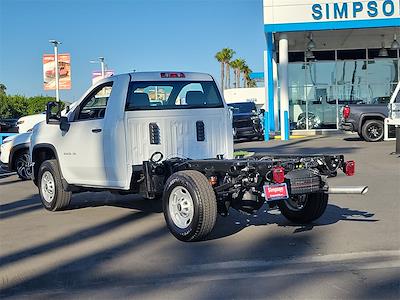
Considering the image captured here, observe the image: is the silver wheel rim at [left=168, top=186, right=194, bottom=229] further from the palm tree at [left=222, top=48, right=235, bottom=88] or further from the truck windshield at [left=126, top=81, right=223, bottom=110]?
the palm tree at [left=222, top=48, right=235, bottom=88]

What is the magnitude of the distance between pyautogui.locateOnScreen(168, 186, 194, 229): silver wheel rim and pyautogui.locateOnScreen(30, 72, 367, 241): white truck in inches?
0.5

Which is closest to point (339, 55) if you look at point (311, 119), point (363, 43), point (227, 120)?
point (363, 43)

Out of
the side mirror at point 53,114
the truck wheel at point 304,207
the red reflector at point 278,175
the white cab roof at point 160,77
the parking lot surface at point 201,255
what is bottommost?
the parking lot surface at point 201,255

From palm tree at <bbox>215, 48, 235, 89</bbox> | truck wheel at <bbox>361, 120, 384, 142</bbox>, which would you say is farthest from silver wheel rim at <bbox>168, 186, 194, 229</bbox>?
palm tree at <bbox>215, 48, 235, 89</bbox>

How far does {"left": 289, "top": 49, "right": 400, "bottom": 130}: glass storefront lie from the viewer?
29156mm

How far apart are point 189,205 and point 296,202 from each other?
5.70 feet

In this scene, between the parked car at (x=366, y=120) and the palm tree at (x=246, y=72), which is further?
the palm tree at (x=246, y=72)

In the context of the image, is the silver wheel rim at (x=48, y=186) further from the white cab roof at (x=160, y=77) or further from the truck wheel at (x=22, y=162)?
the truck wheel at (x=22, y=162)

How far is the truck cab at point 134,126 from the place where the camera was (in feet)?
25.4

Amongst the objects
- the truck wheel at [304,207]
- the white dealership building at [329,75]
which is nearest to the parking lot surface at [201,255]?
the truck wheel at [304,207]

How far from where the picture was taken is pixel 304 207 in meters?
7.46

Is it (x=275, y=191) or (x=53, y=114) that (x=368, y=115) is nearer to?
(x=53, y=114)

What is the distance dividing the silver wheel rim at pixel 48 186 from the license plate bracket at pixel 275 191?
412 centimetres

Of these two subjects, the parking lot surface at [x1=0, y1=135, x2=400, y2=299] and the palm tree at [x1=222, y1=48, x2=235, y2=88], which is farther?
the palm tree at [x1=222, y1=48, x2=235, y2=88]
